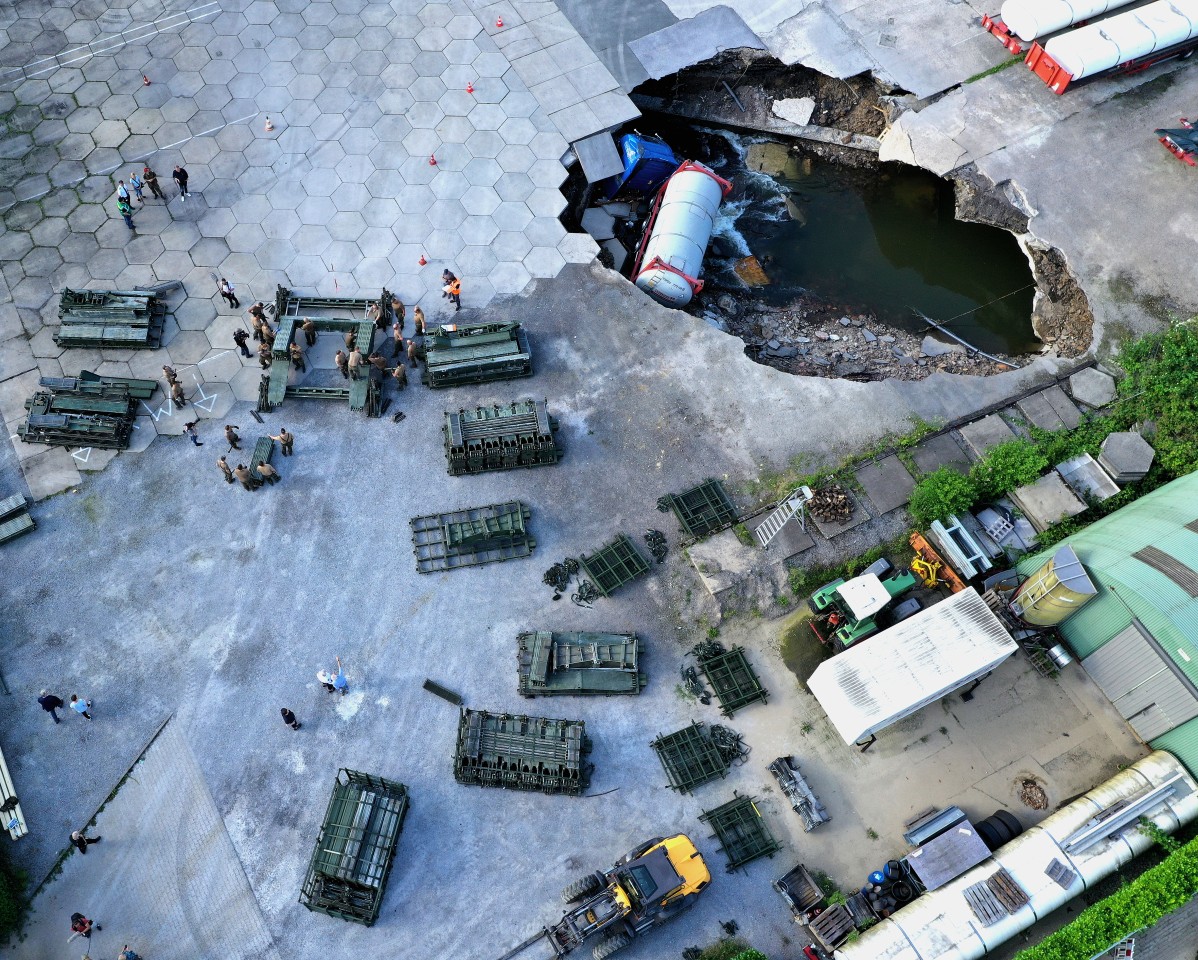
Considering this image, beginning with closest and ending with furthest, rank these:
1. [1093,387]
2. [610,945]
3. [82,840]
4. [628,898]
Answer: [628,898], [610,945], [82,840], [1093,387]

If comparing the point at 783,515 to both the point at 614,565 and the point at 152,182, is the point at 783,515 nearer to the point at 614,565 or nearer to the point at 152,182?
the point at 614,565

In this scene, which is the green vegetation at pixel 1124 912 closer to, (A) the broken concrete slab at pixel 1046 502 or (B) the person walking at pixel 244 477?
(A) the broken concrete slab at pixel 1046 502

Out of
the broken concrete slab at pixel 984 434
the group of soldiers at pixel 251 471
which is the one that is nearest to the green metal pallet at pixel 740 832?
the broken concrete slab at pixel 984 434

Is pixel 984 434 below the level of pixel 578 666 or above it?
above

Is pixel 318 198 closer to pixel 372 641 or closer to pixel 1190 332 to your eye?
pixel 372 641

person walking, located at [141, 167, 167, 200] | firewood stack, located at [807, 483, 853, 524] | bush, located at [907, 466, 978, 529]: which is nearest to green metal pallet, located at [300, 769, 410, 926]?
firewood stack, located at [807, 483, 853, 524]

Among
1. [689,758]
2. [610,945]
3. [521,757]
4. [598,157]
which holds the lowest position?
[610,945]

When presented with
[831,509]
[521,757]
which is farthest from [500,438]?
[831,509]
